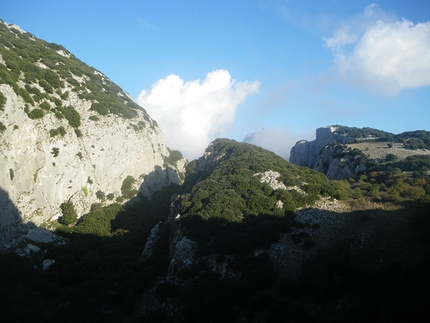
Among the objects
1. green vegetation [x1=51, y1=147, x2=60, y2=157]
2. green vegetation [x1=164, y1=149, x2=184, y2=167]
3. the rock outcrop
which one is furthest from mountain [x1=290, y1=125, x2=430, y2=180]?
green vegetation [x1=51, y1=147, x2=60, y2=157]

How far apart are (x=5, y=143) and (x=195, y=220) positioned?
21.3 m

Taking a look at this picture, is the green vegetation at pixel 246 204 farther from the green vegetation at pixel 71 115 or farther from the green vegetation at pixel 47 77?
the green vegetation at pixel 47 77

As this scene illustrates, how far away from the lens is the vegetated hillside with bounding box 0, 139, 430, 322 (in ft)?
47.5

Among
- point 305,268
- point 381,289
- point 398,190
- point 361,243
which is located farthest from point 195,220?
point 398,190

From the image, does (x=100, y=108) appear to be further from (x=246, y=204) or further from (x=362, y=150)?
(x=362, y=150)


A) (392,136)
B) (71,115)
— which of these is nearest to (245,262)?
(71,115)

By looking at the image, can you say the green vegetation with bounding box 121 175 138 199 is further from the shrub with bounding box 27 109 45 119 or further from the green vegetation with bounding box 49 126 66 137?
the shrub with bounding box 27 109 45 119

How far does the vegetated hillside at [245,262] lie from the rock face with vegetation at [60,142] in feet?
17.1

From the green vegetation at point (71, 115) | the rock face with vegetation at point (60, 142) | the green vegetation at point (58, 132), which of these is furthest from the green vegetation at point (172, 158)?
the green vegetation at point (58, 132)

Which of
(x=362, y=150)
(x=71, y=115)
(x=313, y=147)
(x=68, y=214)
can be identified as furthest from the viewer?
(x=313, y=147)

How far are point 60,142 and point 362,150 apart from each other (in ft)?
187

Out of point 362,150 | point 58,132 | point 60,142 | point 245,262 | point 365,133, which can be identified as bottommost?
point 245,262

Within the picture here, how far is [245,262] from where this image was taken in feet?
66.8

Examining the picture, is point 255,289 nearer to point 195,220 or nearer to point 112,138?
point 195,220
